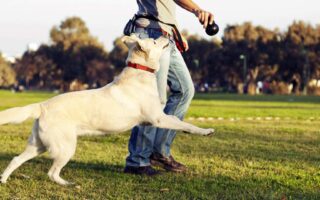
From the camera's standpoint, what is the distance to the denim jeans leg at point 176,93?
21.0 ft

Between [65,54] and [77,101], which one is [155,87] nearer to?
[77,101]

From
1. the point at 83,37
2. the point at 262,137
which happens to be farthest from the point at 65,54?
the point at 262,137

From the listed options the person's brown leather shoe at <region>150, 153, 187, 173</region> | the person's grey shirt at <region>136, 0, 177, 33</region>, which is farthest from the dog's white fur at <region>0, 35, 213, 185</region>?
the person's brown leather shoe at <region>150, 153, 187, 173</region>

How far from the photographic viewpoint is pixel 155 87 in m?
5.78

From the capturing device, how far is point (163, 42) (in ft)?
19.2

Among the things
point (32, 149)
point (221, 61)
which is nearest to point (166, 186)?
point (32, 149)

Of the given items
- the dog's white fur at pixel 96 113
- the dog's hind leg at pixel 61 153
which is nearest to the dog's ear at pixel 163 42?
the dog's white fur at pixel 96 113

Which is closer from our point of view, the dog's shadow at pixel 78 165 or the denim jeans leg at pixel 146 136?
the denim jeans leg at pixel 146 136

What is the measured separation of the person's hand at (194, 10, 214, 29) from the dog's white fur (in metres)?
0.44

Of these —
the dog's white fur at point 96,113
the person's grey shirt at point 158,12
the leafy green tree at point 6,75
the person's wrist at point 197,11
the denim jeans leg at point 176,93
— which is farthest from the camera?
the leafy green tree at point 6,75

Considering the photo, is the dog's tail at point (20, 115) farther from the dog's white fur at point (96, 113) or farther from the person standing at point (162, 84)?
the person standing at point (162, 84)

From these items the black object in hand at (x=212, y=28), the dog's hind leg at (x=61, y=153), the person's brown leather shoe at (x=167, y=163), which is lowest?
the person's brown leather shoe at (x=167, y=163)

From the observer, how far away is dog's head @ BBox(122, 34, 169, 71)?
570 centimetres

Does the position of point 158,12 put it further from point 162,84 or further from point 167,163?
point 167,163
